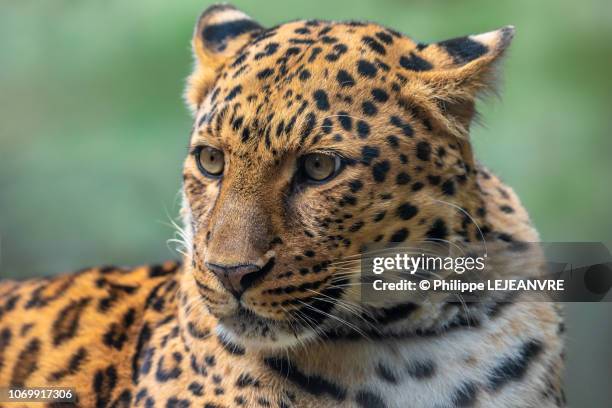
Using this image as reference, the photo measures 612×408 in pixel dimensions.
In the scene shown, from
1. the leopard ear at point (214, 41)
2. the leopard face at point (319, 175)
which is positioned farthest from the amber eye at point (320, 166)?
the leopard ear at point (214, 41)

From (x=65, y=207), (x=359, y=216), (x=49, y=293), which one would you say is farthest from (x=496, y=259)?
(x=65, y=207)

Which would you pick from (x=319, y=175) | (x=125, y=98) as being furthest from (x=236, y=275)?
(x=125, y=98)

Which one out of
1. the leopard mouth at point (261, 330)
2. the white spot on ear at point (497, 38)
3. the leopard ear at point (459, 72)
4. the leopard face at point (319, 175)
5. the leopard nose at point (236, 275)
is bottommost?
the leopard mouth at point (261, 330)

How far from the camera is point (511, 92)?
22.1 feet

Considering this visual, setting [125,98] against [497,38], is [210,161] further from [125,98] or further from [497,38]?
[125,98]

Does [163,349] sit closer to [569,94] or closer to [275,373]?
[275,373]

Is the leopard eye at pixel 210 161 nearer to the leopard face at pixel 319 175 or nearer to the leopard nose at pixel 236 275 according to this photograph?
the leopard face at pixel 319 175

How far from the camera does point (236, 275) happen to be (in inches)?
105

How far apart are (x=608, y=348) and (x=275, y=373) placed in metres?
3.34

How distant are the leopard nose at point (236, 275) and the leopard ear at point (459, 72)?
83 cm

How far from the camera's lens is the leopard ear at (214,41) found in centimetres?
337

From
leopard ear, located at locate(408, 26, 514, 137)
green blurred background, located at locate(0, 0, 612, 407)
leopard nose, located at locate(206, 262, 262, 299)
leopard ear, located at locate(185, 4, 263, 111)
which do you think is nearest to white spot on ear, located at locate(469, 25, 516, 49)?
leopard ear, located at locate(408, 26, 514, 137)

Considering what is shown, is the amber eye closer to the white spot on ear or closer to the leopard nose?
the leopard nose

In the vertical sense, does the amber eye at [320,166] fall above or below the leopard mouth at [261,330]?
above
